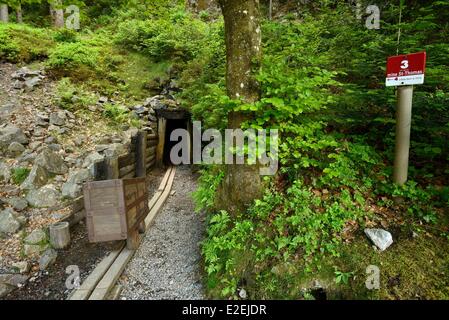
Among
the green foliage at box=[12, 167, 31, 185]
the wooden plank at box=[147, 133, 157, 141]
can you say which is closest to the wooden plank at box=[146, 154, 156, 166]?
the wooden plank at box=[147, 133, 157, 141]

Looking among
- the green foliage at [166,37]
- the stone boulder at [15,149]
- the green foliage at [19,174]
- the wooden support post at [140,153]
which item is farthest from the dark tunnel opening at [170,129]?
the green foliage at [19,174]

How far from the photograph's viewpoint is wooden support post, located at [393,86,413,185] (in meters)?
3.52

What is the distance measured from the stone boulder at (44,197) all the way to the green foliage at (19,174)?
0.53 m

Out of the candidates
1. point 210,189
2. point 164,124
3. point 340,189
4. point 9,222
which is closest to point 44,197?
point 9,222

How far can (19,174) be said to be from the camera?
6.21 metres

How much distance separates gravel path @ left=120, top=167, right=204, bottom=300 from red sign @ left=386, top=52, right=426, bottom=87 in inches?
156

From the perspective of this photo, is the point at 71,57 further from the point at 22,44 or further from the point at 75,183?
the point at 75,183

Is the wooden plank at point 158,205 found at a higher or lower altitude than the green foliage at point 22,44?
lower

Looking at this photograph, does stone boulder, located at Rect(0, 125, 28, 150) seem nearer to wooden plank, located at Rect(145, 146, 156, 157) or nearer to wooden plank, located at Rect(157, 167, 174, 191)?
wooden plank, located at Rect(145, 146, 156, 157)

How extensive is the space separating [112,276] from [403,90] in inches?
194

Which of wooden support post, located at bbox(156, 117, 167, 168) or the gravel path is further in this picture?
wooden support post, located at bbox(156, 117, 167, 168)

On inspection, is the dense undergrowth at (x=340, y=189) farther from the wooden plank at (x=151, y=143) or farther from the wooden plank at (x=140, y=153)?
the wooden plank at (x=151, y=143)

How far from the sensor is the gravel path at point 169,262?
394 centimetres
